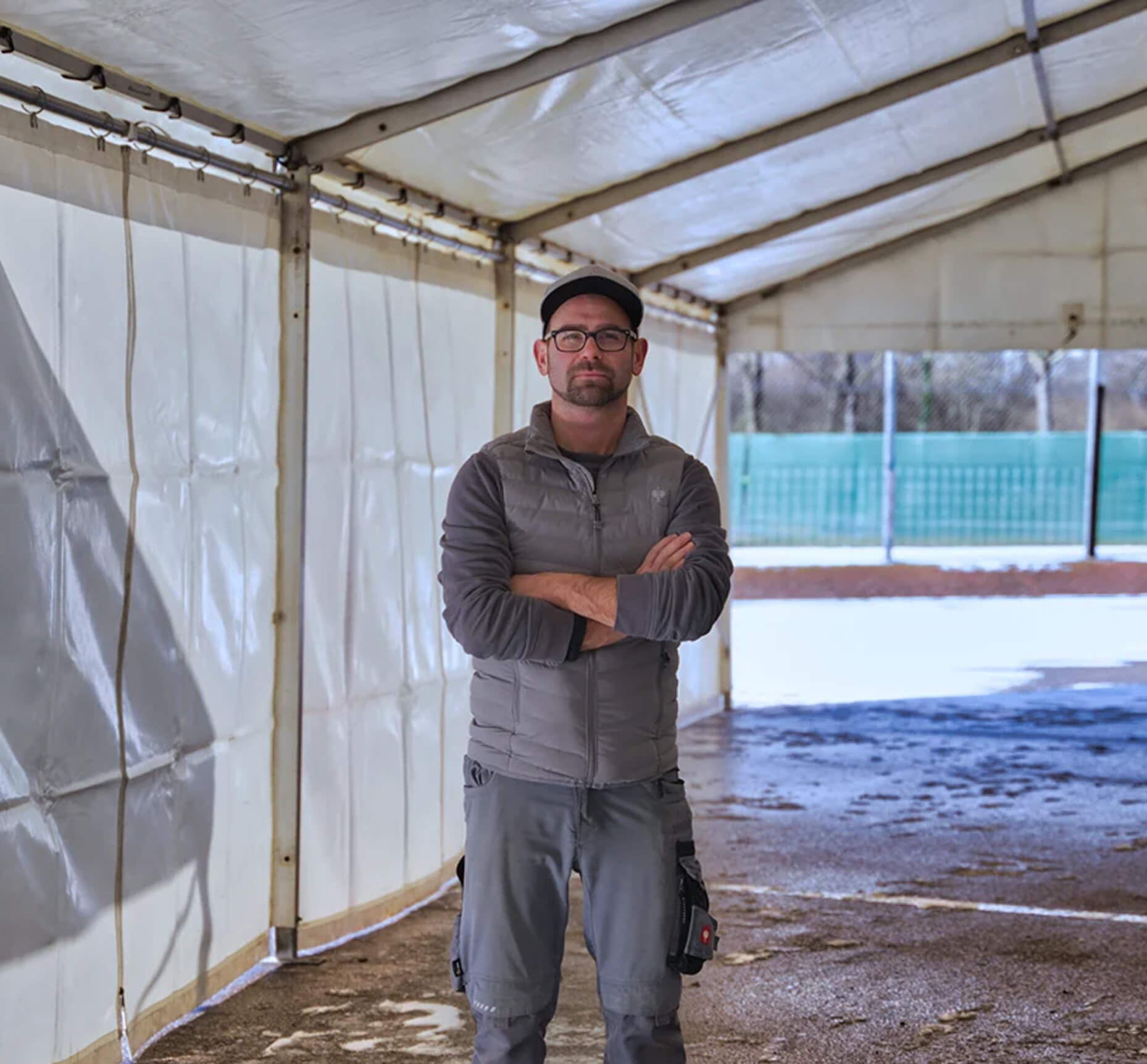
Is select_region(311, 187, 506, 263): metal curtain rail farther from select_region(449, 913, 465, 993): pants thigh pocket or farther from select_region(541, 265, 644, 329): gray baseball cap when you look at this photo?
select_region(449, 913, 465, 993): pants thigh pocket

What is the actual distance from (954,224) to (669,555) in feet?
20.9

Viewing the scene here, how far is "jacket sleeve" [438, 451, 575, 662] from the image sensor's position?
8.68 ft

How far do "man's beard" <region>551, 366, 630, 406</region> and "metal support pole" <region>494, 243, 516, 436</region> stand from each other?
293 cm

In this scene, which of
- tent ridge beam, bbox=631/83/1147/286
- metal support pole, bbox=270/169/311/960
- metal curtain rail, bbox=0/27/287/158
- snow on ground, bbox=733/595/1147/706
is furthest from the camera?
snow on ground, bbox=733/595/1147/706

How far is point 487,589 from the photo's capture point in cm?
268

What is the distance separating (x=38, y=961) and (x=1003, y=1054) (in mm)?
2197

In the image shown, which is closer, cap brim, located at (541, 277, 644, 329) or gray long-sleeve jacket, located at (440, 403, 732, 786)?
gray long-sleeve jacket, located at (440, 403, 732, 786)

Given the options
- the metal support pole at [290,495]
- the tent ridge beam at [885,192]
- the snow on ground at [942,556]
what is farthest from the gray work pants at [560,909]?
the snow on ground at [942,556]

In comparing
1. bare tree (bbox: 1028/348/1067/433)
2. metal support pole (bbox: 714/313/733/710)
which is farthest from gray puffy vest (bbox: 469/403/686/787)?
bare tree (bbox: 1028/348/1067/433)

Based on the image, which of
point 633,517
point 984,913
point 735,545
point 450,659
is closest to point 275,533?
point 450,659

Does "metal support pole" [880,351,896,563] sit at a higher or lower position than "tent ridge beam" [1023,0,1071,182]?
lower

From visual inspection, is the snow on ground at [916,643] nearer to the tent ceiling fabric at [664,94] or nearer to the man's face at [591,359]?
the tent ceiling fabric at [664,94]

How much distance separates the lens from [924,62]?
5566mm

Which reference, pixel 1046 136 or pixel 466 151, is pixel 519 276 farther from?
pixel 1046 136
